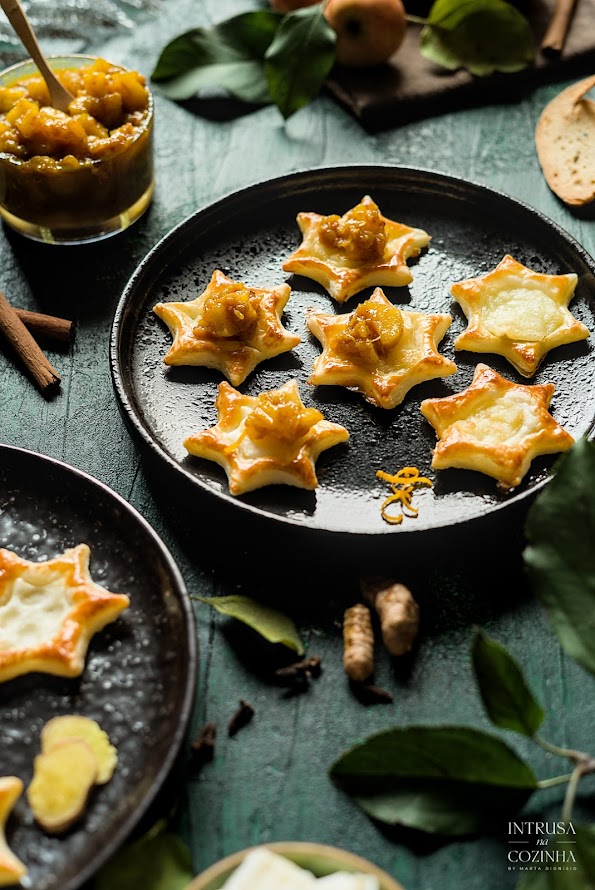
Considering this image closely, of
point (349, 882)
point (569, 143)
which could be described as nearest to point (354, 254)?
point (569, 143)

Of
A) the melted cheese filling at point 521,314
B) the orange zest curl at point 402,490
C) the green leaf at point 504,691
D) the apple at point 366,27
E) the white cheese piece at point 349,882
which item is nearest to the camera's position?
the white cheese piece at point 349,882

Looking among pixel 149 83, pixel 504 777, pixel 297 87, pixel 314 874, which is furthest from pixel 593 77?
pixel 314 874

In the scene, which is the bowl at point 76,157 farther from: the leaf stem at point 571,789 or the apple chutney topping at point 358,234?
the leaf stem at point 571,789

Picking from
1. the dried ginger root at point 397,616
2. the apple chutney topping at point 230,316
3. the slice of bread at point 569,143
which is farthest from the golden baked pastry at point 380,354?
the slice of bread at point 569,143

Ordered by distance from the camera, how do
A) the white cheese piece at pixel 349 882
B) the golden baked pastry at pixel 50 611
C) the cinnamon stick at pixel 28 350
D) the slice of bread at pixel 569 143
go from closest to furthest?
the white cheese piece at pixel 349 882, the golden baked pastry at pixel 50 611, the cinnamon stick at pixel 28 350, the slice of bread at pixel 569 143

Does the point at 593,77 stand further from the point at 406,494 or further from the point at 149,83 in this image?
the point at 406,494

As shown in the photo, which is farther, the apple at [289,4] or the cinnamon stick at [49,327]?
the apple at [289,4]
